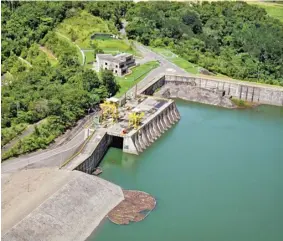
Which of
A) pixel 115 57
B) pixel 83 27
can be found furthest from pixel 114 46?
pixel 115 57

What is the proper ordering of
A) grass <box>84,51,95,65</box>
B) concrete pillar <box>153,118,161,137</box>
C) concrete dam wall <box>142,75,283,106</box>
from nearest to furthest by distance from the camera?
concrete pillar <box>153,118,161,137</box>
concrete dam wall <box>142,75,283,106</box>
grass <box>84,51,95,65</box>

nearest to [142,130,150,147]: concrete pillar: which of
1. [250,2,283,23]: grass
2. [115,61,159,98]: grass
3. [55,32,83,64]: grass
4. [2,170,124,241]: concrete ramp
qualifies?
[115,61,159,98]: grass

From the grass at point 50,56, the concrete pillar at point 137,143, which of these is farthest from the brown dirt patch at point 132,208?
the grass at point 50,56

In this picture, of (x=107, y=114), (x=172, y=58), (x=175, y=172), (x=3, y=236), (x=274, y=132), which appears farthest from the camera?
(x=172, y=58)

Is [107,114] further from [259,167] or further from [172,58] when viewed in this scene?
[172,58]

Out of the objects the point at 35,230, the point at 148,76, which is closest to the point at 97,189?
the point at 35,230

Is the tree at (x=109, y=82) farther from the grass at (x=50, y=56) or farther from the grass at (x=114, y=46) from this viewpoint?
the grass at (x=114, y=46)

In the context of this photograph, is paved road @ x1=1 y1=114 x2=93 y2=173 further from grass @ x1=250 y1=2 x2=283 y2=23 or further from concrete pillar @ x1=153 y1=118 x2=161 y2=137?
grass @ x1=250 y1=2 x2=283 y2=23

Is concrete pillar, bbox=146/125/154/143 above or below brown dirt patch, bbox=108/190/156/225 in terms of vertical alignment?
above
